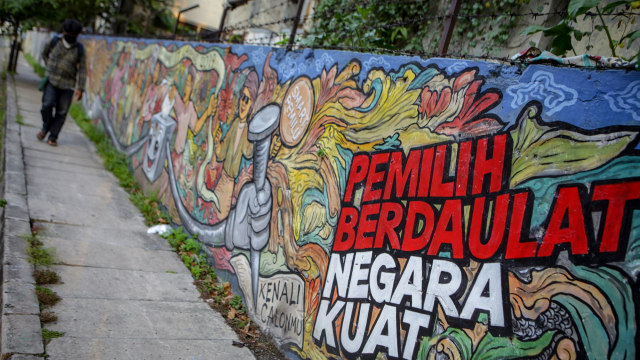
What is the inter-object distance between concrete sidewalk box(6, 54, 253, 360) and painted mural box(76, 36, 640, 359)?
56 cm

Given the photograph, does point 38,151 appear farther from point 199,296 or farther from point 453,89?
point 453,89

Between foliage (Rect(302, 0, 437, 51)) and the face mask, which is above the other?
foliage (Rect(302, 0, 437, 51))

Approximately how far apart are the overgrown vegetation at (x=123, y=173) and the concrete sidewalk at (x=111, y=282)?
0.53 ft

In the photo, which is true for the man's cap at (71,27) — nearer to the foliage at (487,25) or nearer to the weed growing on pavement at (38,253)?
the weed growing on pavement at (38,253)

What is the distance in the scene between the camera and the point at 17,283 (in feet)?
12.5

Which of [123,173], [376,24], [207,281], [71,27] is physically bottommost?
[207,281]

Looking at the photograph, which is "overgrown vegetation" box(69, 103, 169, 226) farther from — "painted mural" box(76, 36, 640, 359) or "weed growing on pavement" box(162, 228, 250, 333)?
"painted mural" box(76, 36, 640, 359)

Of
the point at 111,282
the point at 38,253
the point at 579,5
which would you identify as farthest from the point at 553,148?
the point at 38,253

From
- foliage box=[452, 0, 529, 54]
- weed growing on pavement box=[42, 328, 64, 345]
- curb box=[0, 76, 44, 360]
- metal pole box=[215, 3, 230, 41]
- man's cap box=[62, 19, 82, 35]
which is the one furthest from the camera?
man's cap box=[62, 19, 82, 35]

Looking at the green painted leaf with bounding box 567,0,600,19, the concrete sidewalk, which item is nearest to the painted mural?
the green painted leaf with bounding box 567,0,600,19

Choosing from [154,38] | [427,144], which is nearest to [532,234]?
[427,144]

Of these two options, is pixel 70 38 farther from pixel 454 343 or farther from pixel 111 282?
pixel 454 343

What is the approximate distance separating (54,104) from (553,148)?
8.20m

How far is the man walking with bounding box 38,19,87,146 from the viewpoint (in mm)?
8141
